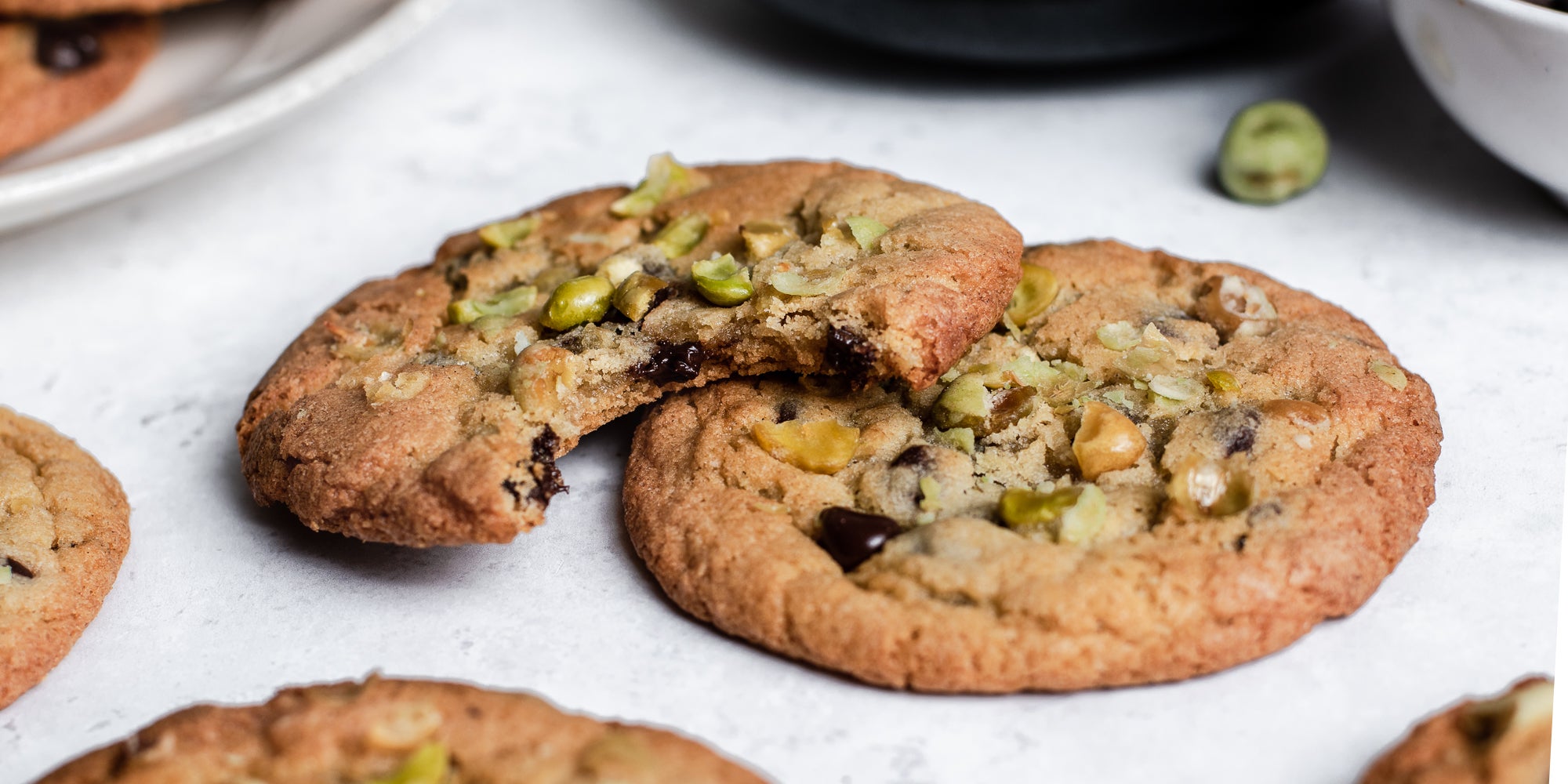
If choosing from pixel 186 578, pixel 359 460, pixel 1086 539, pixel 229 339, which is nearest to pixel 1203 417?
pixel 1086 539

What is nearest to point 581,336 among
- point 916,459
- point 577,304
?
point 577,304

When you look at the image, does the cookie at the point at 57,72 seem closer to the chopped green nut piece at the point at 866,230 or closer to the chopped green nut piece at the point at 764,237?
the chopped green nut piece at the point at 764,237

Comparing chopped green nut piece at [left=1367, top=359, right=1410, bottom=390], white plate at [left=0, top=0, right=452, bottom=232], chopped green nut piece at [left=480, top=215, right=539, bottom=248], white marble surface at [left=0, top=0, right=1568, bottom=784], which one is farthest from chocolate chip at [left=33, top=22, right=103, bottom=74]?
chopped green nut piece at [left=1367, top=359, right=1410, bottom=390]

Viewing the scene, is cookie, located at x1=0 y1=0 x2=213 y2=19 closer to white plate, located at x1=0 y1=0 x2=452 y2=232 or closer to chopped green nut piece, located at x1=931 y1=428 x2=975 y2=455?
white plate, located at x1=0 y1=0 x2=452 y2=232

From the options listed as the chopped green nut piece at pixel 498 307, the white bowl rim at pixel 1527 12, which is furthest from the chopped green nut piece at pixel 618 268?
the white bowl rim at pixel 1527 12

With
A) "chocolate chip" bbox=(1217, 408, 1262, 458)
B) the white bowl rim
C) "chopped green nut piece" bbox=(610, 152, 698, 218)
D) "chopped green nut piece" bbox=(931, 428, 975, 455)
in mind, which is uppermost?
the white bowl rim

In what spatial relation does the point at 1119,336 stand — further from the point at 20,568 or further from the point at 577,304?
the point at 20,568
